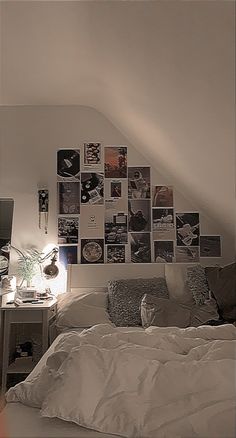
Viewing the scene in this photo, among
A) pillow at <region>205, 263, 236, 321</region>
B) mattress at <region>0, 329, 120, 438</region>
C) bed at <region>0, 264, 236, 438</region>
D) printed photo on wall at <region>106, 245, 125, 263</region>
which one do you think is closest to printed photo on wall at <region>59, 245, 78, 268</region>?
printed photo on wall at <region>106, 245, 125, 263</region>

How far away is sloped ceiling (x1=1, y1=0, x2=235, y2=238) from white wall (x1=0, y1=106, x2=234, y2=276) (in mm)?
168

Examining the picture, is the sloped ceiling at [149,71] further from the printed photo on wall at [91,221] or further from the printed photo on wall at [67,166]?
the printed photo on wall at [91,221]

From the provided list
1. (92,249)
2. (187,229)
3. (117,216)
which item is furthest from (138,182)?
(92,249)

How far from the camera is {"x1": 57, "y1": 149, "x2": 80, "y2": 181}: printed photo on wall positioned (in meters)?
3.50

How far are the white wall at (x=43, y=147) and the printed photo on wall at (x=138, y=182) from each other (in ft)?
0.18

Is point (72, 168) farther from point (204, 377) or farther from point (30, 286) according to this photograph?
point (204, 377)

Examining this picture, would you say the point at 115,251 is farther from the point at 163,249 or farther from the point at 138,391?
the point at 138,391

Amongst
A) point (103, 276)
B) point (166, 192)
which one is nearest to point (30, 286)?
point (103, 276)

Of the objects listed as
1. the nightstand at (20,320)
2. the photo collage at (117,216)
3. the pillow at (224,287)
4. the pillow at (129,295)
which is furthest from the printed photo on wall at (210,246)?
the nightstand at (20,320)

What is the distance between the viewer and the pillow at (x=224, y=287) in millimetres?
2885

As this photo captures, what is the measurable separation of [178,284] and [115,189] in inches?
34.7

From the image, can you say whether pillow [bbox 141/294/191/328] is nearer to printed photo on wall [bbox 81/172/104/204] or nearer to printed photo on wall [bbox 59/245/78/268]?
printed photo on wall [bbox 59/245/78/268]

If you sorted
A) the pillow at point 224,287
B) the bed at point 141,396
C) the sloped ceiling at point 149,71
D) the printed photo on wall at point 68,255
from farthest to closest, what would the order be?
the printed photo on wall at point 68,255 → the pillow at point 224,287 → the sloped ceiling at point 149,71 → the bed at point 141,396

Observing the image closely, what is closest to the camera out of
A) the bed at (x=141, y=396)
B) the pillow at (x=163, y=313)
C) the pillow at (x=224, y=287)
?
the bed at (x=141, y=396)
